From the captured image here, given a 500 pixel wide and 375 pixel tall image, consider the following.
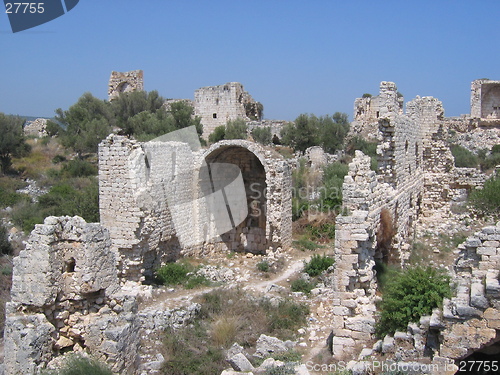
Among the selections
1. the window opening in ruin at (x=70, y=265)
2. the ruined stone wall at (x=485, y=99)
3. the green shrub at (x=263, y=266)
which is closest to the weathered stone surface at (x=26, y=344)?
the window opening in ruin at (x=70, y=265)

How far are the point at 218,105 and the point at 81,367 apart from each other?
93.7ft

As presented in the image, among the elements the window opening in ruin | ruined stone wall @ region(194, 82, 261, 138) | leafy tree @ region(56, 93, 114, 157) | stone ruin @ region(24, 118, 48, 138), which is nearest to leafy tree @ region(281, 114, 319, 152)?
ruined stone wall @ region(194, 82, 261, 138)

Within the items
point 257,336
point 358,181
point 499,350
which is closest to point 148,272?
point 257,336

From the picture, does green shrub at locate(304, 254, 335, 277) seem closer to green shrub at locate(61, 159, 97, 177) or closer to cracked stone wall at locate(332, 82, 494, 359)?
cracked stone wall at locate(332, 82, 494, 359)

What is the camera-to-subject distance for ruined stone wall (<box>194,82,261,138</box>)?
32281mm

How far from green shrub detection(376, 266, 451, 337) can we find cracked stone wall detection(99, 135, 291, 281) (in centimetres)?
672

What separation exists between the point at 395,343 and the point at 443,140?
985 centimetres

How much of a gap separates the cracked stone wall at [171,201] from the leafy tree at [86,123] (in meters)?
12.0

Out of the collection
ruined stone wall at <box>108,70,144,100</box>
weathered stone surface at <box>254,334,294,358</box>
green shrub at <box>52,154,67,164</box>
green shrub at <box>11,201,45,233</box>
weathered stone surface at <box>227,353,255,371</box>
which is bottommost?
weathered stone surface at <box>254,334,294,358</box>

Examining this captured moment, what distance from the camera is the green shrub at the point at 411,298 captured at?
19.7 ft

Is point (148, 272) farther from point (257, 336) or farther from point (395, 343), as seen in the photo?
point (395, 343)

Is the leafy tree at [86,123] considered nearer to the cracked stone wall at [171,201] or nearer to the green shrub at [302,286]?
the cracked stone wall at [171,201]

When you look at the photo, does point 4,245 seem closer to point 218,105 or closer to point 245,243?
point 245,243

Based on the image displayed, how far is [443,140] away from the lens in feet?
46.4
